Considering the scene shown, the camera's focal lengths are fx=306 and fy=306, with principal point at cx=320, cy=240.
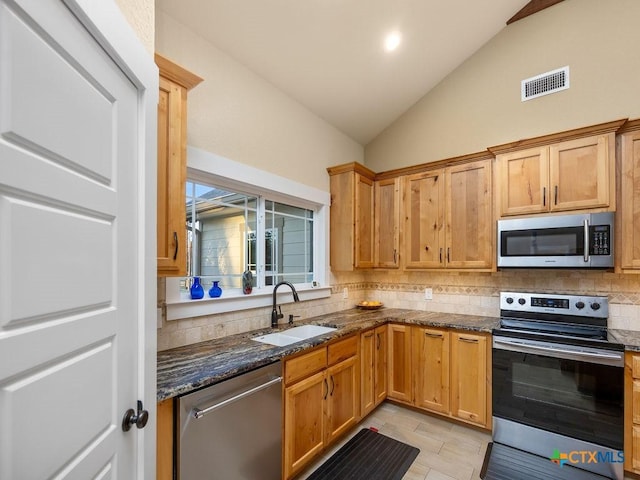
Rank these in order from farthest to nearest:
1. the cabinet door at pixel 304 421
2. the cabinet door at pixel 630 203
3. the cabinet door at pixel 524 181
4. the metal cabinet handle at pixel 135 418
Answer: the cabinet door at pixel 524 181 → the cabinet door at pixel 630 203 → the cabinet door at pixel 304 421 → the metal cabinet handle at pixel 135 418

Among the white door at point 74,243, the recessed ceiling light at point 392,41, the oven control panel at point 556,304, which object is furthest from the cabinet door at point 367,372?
the recessed ceiling light at point 392,41

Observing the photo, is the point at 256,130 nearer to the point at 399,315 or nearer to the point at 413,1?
the point at 413,1

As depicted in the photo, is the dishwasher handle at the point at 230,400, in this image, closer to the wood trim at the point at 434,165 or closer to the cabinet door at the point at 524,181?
the cabinet door at the point at 524,181

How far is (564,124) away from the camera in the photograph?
8.80 ft

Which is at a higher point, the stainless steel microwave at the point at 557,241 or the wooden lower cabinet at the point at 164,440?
the stainless steel microwave at the point at 557,241

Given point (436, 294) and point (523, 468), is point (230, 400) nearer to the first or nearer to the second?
point (523, 468)

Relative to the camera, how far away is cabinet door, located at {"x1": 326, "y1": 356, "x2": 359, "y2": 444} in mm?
2262

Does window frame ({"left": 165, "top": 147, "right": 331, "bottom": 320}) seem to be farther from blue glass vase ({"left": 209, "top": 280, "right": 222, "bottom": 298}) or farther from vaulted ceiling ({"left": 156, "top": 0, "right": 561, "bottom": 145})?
vaulted ceiling ({"left": 156, "top": 0, "right": 561, "bottom": 145})

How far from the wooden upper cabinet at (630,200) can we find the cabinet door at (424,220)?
1.28 m

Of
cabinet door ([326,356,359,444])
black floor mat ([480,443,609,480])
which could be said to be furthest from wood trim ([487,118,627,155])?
black floor mat ([480,443,609,480])

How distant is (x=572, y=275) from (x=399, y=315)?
1524 millimetres

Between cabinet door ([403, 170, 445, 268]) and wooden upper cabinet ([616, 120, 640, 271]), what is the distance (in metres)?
1.28

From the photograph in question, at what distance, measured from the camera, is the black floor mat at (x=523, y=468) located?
205 cm

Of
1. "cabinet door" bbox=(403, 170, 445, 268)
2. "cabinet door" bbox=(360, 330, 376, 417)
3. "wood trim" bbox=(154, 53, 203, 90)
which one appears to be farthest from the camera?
"cabinet door" bbox=(403, 170, 445, 268)
